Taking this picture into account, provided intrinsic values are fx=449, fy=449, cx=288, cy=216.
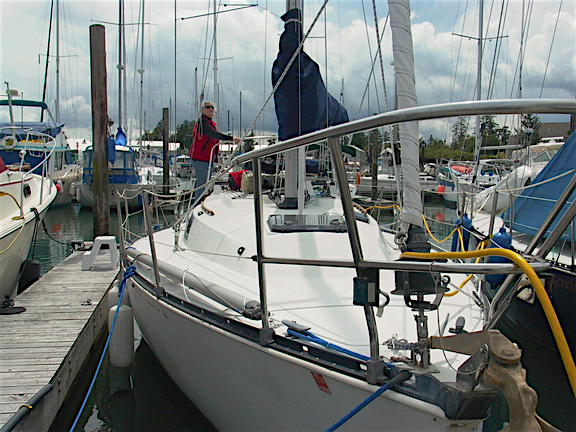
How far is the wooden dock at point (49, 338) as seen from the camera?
3.56 metres

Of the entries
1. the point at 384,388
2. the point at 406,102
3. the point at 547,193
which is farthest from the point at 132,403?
the point at 547,193

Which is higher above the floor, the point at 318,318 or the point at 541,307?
the point at 318,318

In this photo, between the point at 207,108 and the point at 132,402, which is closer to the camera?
the point at 132,402

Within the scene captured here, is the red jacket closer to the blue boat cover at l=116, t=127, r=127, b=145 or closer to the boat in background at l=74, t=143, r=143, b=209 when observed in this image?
the boat in background at l=74, t=143, r=143, b=209

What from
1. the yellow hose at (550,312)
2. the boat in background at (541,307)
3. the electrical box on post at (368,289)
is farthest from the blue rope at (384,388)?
the boat in background at (541,307)

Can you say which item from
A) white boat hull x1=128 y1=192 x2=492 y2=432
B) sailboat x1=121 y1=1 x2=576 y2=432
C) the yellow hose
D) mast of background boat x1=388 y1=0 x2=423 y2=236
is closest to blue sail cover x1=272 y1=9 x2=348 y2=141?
sailboat x1=121 y1=1 x2=576 y2=432

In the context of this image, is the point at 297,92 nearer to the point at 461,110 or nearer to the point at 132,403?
the point at 461,110

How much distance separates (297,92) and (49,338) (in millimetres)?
3519

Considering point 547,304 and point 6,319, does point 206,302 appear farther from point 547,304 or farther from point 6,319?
point 6,319

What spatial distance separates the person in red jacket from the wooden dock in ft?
6.83

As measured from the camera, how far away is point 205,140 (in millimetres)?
6141

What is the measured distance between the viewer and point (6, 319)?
16.3 ft

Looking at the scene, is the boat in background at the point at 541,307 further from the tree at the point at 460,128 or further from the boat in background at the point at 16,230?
the boat in background at the point at 16,230

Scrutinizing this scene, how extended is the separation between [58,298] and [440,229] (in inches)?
522
